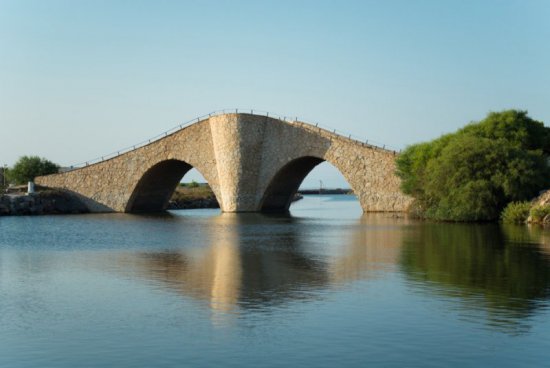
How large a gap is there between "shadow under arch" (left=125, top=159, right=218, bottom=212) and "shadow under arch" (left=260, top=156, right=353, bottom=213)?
1055 centimetres

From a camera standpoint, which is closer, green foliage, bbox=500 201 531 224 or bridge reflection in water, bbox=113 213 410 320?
bridge reflection in water, bbox=113 213 410 320

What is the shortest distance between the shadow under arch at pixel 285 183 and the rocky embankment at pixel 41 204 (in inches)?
807

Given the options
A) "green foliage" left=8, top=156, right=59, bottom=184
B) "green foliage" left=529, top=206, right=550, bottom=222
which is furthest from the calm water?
"green foliage" left=8, top=156, right=59, bottom=184

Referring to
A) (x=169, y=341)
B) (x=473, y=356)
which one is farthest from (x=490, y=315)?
(x=169, y=341)

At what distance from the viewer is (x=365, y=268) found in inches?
941

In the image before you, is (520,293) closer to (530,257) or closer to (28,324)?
(530,257)

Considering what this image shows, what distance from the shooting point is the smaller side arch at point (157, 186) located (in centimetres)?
7788

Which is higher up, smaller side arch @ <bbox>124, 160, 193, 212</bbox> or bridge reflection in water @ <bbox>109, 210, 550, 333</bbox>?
smaller side arch @ <bbox>124, 160, 193, 212</bbox>

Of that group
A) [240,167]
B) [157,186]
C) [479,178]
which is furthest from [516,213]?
[157,186]

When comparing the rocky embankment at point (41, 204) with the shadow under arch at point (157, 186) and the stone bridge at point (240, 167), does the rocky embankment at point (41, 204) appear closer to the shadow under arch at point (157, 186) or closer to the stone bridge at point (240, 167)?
the stone bridge at point (240, 167)

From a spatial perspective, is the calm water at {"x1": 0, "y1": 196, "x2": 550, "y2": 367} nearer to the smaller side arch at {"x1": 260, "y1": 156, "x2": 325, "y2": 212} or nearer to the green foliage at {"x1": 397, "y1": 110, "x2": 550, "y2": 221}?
the green foliage at {"x1": 397, "y1": 110, "x2": 550, "y2": 221}

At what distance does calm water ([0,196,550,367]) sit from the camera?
12953 mm

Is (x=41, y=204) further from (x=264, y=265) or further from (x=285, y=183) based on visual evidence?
(x=264, y=265)

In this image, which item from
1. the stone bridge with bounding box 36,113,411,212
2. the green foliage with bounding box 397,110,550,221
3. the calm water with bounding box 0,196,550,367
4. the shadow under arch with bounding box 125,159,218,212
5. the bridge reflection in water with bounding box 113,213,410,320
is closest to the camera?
the calm water with bounding box 0,196,550,367
